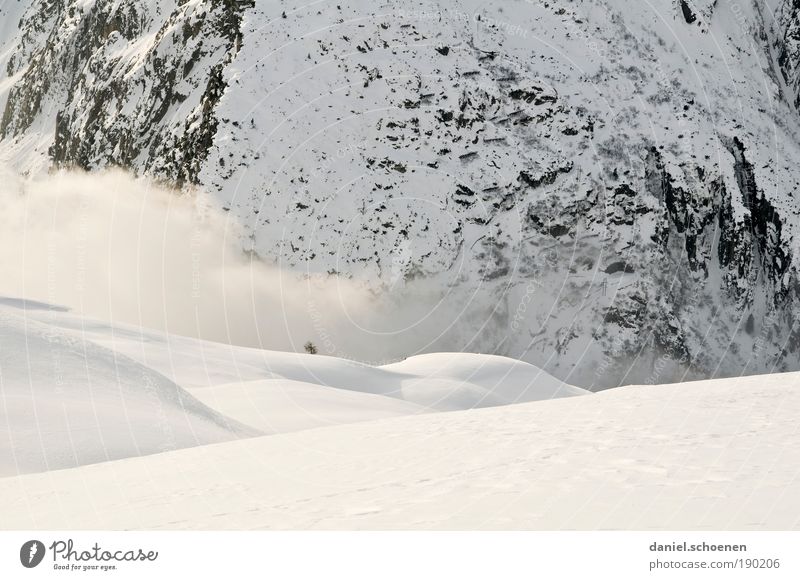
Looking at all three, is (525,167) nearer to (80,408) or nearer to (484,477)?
(80,408)

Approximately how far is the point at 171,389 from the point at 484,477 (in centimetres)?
1401

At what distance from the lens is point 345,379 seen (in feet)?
113

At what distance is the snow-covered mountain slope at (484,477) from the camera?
720cm

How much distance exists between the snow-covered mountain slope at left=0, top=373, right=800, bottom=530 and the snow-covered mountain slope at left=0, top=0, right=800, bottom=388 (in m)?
50.0

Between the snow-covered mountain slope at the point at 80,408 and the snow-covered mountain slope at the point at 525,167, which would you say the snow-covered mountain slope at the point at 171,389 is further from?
the snow-covered mountain slope at the point at 525,167

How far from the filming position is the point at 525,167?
66.8 metres

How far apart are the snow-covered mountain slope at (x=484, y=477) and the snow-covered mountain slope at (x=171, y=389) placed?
3.13m

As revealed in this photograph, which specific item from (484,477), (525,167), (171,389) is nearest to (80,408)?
(171,389)

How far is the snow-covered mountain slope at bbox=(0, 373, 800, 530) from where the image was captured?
7195 mm

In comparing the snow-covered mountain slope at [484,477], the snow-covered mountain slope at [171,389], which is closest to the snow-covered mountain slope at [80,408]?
the snow-covered mountain slope at [171,389]

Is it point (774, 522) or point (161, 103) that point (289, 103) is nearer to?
point (161, 103)

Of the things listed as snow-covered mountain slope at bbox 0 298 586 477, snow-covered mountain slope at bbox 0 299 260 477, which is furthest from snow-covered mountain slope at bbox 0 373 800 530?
snow-covered mountain slope at bbox 0 298 586 477

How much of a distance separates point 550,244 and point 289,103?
2379cm

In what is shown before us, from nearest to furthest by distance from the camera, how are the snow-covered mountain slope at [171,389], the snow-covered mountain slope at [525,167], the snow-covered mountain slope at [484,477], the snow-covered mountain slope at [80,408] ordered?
1. the snow-covered mountain slope at [484,477]
2. the snow-covered mountain slope at [80,408]
3. the snow-covered mountain slope at [171,389]
4. the snow-covered mountain slope at [525,167]
